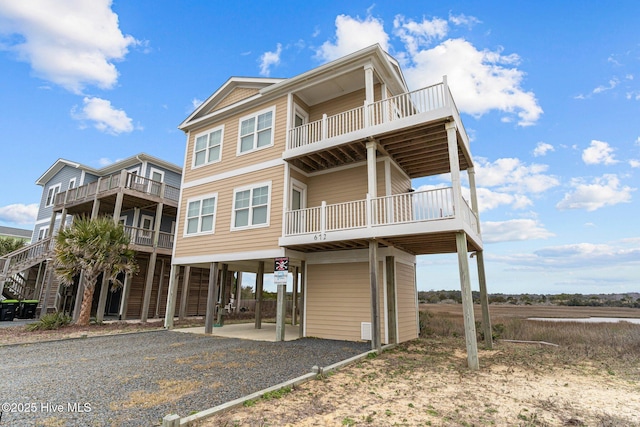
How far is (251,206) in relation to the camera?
1217cm

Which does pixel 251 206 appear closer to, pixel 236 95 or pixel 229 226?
pixel 229 226

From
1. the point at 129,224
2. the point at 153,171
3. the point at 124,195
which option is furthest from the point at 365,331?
the point at 153,171

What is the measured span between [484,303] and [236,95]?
43.2ft

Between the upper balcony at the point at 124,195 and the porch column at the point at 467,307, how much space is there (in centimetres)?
1644

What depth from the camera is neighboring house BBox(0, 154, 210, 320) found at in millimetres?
16938

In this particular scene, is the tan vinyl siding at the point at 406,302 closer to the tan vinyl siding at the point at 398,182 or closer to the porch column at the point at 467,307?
the tan vinyl siding at the point at 398,182

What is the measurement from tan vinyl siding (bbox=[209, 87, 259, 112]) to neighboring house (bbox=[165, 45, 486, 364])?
6 centimetres

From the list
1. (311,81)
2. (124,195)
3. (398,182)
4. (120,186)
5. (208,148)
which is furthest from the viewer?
(124,195)

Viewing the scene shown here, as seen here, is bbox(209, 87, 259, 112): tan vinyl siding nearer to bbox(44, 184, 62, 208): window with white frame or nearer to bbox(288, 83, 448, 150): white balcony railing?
bbox(288, 83, 448, 150): white balcony railing

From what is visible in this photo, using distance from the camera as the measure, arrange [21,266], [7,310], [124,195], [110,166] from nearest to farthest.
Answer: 1. [7,310]
2. [124,195]
3. [21,266]
4. [110,166]

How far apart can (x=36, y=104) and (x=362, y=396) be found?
67.7 ft

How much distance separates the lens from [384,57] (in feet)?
34.1

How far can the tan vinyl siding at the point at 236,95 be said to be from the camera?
1370 cm

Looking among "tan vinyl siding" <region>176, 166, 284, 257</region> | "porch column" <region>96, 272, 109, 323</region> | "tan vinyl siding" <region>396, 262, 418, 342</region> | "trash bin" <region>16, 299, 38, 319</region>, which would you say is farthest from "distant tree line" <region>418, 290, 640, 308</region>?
"trash bin" <region>16, 299, 38, 319</region>
